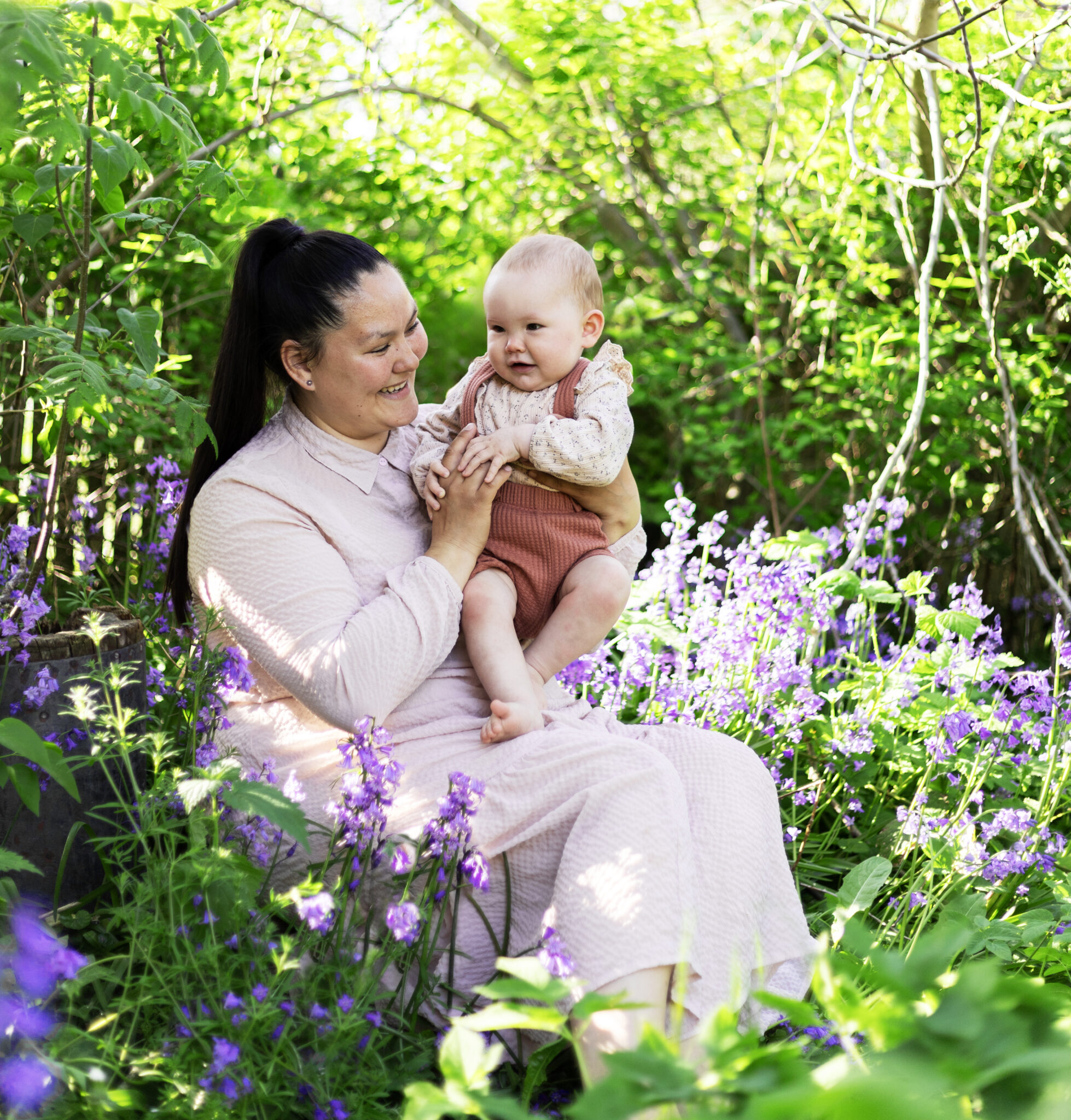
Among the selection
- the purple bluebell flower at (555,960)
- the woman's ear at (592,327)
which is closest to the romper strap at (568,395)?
the woman's ear at (592,327)

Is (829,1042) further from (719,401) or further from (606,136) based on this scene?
(606,136)

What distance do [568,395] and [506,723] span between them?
2.53 feet

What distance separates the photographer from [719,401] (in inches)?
208

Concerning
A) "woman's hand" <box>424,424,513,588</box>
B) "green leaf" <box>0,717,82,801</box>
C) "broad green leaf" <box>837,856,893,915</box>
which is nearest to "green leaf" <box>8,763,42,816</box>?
"green leaf" <box>0,717,82,801</box>

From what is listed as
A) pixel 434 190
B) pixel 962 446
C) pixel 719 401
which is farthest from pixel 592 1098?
pixel 719 401

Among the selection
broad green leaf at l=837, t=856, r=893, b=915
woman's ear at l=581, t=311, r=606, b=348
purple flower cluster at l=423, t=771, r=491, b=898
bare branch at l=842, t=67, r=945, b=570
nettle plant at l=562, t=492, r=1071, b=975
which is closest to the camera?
purple flower cluster at l=423, t=771, r=491, b=898

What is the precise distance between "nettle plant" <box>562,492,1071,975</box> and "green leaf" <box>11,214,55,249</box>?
145cm

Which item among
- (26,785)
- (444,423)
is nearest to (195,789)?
(26,785)

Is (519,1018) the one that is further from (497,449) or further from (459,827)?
(497,449)

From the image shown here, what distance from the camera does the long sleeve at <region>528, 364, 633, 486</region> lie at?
6.94ft

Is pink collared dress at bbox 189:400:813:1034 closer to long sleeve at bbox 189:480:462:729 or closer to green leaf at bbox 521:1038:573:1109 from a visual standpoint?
long sleeve at bbox 189:480:462:729

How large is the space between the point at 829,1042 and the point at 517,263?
1581mm

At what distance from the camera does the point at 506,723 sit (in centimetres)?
180

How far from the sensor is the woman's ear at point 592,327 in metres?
2.34
